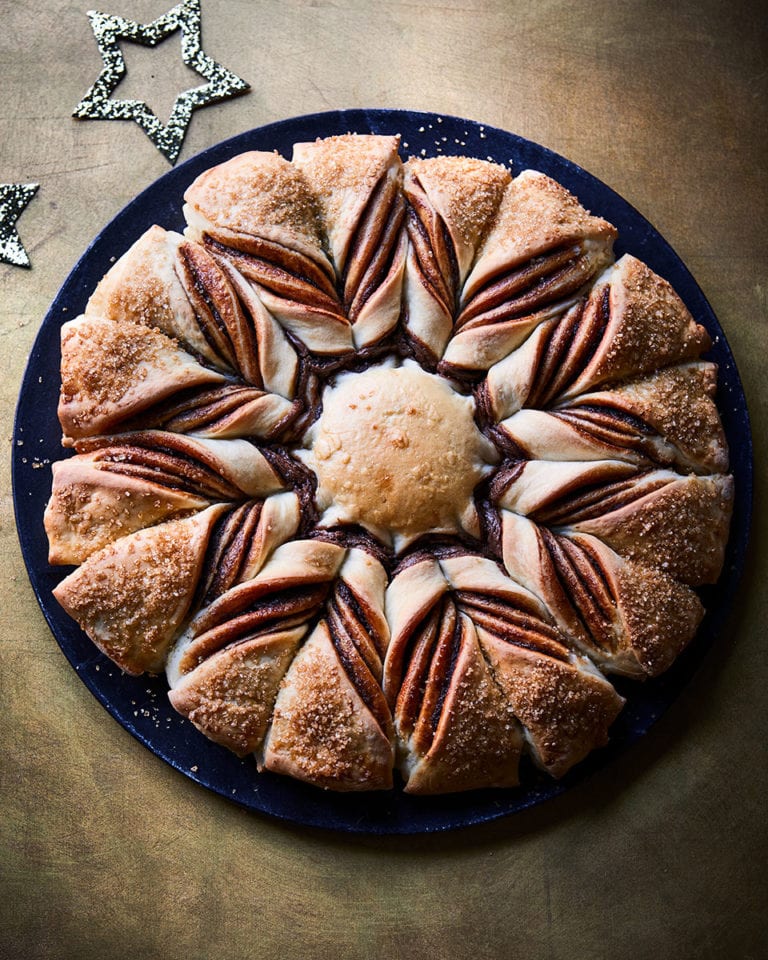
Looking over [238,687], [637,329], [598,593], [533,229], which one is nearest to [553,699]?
Result: [598,593]

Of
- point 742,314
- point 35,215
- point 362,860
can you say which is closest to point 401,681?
point 362,860

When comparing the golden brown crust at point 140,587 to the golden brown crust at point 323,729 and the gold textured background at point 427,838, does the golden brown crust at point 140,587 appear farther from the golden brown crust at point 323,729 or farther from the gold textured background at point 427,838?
the gold textured background at point 427,838

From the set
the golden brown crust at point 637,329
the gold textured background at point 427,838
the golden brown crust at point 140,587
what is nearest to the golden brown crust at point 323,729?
the golden brown crust at point 140,587

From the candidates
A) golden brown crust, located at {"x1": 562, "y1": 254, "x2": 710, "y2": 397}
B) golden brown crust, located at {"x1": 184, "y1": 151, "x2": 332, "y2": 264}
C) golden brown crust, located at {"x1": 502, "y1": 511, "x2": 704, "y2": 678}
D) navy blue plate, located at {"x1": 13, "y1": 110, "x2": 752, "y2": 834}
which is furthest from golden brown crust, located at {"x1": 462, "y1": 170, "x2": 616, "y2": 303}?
golden brown crust, located at {"x1": 502, "y1": 511, "x2": 704, "y2": 678}

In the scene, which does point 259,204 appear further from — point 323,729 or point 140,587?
point 323,729

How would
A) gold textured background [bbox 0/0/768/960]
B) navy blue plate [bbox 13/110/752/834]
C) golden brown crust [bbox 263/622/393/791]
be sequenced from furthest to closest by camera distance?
gold textured background [bbox 0/0/768/960]
navy blue plate [bbox 13/110/752/834]
golden brown crust [bbox 263/622/393/791]

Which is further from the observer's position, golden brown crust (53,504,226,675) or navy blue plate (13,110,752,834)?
navy blue plate (13,110,752,834)

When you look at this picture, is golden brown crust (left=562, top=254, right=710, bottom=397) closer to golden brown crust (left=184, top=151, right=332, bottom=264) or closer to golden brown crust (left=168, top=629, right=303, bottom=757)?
golden brown crust (left=184, top=151, right=332, bottom=264)

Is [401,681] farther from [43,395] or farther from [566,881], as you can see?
[43,395]
